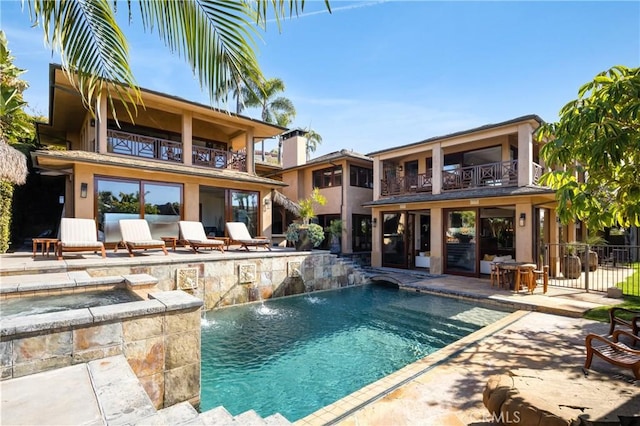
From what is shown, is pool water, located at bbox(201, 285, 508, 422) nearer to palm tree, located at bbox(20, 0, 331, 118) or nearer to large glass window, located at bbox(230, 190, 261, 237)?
palm tree, located at bbox(20, 0, 331, 118)

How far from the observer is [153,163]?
44.3ft

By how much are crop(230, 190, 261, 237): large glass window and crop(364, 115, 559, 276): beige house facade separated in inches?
262

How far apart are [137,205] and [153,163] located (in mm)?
1907

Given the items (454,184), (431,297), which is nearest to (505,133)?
(454,184)

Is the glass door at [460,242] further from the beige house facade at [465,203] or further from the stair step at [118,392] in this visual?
the stair step at [118,392]

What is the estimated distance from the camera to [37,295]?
216 inches

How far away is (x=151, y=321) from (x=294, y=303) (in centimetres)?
747

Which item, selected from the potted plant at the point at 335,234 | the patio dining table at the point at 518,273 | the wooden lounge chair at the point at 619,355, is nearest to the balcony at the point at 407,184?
the potted plant at the point at 335,234

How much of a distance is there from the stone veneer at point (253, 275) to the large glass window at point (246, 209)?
476 centimetres

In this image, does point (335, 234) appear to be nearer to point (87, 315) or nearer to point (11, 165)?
point (11, 165)

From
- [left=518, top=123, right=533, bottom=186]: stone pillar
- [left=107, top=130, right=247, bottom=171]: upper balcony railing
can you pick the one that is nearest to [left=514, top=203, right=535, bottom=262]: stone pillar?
[left=518, top=123, right=533, bottom=186]: stone pillar

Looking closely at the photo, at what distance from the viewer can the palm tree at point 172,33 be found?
7.73ft

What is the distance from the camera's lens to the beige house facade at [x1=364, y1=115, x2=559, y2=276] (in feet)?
42.9

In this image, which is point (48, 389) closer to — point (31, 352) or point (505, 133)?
point (31, 352)
